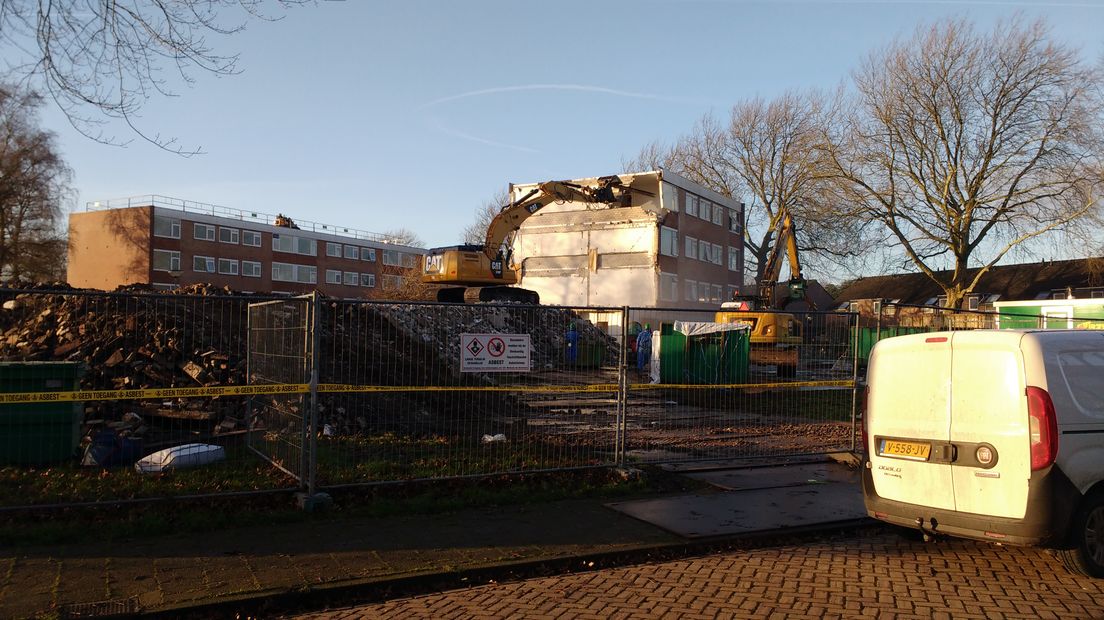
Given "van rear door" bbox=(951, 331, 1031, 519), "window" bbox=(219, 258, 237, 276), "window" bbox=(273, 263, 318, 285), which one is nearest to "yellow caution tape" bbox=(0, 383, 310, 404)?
"van rear door" bbox=(951, 331, 1031, 519)

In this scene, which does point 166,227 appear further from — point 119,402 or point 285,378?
point 285,378

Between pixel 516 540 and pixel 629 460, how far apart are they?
3.06 meters

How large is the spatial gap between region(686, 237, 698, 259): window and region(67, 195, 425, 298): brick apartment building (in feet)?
70.7

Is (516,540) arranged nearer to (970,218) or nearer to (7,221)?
(970,218)

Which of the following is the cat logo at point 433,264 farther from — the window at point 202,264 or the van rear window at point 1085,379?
the window at point 202,264

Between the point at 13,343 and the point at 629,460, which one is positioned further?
the point at 13,343

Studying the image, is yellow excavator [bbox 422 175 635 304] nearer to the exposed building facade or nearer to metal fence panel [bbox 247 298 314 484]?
the exposed building facade

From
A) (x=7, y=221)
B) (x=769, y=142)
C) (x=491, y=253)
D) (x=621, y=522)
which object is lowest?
(x=621, y=522)

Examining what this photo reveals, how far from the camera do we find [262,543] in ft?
20.8

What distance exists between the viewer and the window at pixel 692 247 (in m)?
39.0

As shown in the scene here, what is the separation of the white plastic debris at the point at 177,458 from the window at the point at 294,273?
67.4 meters

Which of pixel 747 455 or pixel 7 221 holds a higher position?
pixel 7 221

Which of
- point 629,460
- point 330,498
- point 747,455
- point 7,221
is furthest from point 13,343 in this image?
point 7,221

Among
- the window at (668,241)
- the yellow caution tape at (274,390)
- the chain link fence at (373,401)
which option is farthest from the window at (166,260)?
the yellow caution tape at (274,390)
